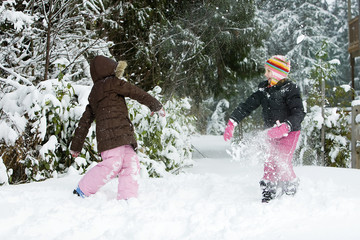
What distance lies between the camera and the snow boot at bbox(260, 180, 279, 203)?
294cm

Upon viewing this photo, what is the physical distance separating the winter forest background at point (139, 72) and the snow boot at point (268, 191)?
32.6 inches

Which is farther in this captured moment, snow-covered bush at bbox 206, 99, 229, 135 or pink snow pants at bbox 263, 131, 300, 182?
snow-covered bush at bbox 206, 99, 229, 135

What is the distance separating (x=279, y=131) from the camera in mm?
3041

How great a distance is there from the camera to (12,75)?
4555 millimetres

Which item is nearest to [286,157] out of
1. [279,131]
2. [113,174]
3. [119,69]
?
[279,131]

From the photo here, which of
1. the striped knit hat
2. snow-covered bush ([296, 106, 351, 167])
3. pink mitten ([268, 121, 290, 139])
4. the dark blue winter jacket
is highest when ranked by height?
the striped knit hat

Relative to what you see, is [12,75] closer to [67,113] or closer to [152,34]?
[67,113]

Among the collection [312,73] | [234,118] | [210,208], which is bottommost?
[210,208]

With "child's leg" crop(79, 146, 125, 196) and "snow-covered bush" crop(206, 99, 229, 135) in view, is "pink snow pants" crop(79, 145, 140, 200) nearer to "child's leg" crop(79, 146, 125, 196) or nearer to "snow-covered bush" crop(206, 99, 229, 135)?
"child's leg" crop(79, 146, 125, 196)

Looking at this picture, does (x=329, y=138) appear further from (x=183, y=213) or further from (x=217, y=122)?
(x=217, y=122)

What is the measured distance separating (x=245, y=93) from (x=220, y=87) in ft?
29.3

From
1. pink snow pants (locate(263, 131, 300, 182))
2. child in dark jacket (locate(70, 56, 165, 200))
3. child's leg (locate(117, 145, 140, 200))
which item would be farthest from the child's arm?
pink snow pants (locate(263, 131, 300, 182))

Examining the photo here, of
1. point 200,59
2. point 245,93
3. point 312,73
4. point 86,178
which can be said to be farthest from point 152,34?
point 245,93

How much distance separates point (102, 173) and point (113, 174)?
0.32 ft
